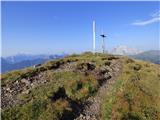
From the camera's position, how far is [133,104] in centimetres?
3619

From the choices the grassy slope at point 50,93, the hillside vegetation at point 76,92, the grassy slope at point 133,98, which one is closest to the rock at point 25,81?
the hillside vegetation at point 76,92

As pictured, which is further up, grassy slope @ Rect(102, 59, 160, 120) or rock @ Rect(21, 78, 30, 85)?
rock @ Rect(21, 78, 30, 85)

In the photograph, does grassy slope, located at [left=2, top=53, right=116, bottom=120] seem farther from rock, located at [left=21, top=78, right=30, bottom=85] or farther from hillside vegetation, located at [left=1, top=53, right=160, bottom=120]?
rock, located at [left=21, top=78, right=30, bottom=85]

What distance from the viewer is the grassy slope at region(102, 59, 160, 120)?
33.8m

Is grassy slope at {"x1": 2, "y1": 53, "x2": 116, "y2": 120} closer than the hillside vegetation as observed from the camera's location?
Yes

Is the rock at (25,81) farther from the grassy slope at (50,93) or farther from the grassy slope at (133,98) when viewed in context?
the grassy slope at (133,98)

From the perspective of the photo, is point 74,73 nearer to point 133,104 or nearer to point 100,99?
point 100,99

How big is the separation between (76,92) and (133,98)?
7724 millimetres

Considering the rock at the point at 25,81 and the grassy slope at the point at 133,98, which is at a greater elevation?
the rock at the point at 25,81

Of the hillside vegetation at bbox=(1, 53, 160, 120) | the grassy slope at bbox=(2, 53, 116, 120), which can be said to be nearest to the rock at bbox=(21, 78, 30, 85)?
the hillside vegetation at bbox=(1, 53, 160, 120)

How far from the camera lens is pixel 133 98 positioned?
124 ft

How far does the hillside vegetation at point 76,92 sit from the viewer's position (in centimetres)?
3224

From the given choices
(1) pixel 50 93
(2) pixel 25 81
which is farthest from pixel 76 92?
(2) pixel 25 81

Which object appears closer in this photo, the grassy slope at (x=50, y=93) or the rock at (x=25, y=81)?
the grassy slope at (x=50, y=93)
